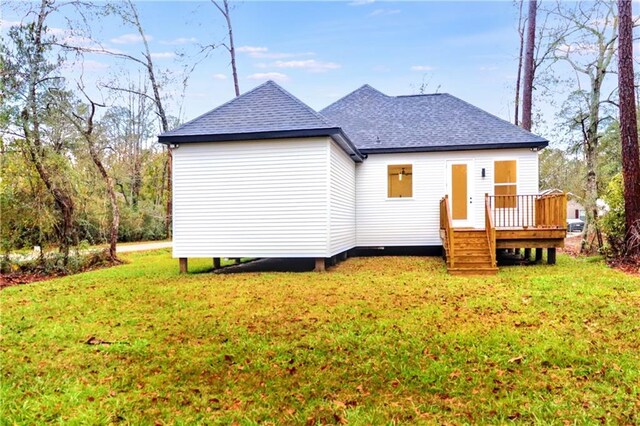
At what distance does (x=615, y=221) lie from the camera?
9.50m

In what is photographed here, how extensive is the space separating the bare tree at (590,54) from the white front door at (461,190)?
3.51 metres

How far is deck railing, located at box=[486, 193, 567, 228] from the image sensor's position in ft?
29.0

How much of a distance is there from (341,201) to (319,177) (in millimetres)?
1545

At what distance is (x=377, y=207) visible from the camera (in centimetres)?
1190

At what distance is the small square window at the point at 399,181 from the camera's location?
38.8 feet

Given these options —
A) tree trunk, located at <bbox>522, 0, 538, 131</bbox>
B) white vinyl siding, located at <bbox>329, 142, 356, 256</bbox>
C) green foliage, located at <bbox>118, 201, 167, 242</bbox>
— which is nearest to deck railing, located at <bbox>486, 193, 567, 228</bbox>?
white vinyl siding, located at <bbox>329, 142, 356, 256</bbox>

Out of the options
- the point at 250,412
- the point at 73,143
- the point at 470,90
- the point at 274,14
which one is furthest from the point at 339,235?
the point at 470,90

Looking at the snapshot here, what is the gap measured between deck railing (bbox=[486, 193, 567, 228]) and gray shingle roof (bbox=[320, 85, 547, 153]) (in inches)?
61.6

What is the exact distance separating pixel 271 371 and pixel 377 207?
28.5ft

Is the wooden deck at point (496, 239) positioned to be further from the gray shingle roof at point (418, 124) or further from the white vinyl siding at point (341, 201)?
the white vinyl siding at point (341, 201)

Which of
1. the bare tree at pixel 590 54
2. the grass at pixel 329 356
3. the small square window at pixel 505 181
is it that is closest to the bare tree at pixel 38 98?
the grass at pixel 329 356

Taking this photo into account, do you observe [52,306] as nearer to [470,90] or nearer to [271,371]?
[271,371]

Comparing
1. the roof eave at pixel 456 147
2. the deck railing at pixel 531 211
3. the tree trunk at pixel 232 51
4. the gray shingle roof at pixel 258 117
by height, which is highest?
the tree trunk at pixel 232 51

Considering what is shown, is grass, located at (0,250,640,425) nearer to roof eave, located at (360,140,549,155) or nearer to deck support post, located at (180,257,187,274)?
deck support post, located at (180,257,187,274)
